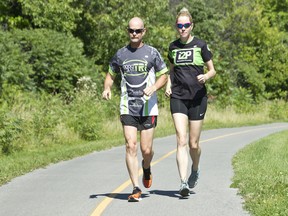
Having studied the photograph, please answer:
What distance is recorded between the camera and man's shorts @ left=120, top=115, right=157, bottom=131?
9055mm

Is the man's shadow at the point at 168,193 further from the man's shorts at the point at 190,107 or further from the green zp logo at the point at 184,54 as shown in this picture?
the green zp logo at the point at 184,54

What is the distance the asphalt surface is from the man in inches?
22.9

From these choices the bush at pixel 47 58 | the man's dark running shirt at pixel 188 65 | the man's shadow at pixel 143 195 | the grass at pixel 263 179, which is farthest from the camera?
the bush at pixel 47 58

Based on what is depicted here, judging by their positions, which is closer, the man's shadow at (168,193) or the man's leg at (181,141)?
the man's leg at (181,141)

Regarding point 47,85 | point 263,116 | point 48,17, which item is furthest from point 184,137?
point 263,116

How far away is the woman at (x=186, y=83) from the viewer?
9258 mm

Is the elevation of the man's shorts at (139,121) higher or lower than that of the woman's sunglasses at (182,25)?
lower

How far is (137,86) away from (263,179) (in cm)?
294

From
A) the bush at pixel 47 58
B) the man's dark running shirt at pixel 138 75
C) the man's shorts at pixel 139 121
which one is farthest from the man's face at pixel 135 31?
the bush at pixel 47 58

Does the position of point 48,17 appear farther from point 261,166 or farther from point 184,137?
point 184,137

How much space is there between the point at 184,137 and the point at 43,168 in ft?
17.1

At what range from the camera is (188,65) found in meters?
9.28

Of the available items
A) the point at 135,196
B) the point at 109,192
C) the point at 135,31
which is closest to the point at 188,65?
the point at 135,31

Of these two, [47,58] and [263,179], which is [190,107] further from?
[47,58]
